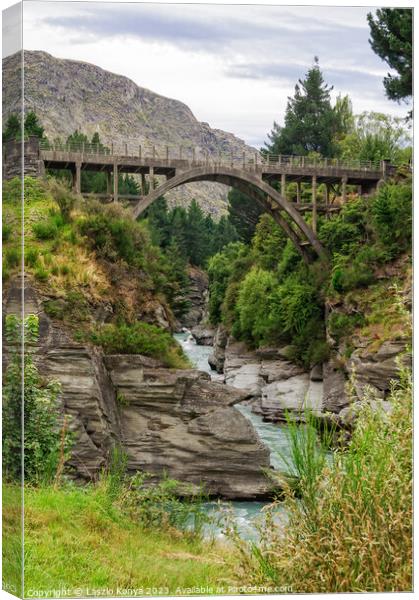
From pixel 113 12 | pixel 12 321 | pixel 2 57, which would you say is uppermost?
pixel 113 12

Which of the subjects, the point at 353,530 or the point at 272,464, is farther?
the point at 272,464

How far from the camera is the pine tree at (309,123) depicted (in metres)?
8.19

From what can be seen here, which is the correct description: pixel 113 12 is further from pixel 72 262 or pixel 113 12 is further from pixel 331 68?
pixel 72 262

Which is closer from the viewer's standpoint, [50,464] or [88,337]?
[50,464]

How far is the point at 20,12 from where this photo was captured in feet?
17.0

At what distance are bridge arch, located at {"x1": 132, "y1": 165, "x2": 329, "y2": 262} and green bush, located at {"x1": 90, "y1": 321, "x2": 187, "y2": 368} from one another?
15.2 feet

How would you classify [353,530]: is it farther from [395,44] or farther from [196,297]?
[196,297]

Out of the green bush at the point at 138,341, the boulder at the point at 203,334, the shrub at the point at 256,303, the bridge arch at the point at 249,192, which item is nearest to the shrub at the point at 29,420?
the green bush at the point at 138,341

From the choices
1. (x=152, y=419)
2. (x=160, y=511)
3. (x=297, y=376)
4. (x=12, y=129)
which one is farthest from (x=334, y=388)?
(x=12, y=129)

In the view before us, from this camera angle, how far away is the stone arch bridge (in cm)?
1062

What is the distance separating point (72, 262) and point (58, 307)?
0.65m

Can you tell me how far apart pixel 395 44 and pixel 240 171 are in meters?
9.53

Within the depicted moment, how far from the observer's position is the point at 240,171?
1627cm

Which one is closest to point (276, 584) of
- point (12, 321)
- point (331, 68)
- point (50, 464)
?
point (12, 321)
